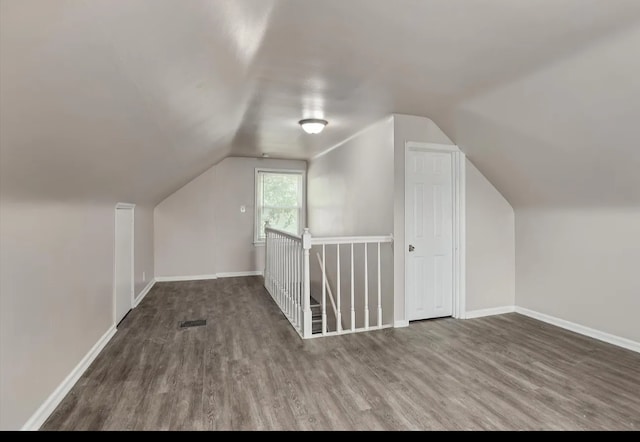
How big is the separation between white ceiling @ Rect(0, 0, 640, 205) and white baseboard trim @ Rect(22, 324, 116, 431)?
1.26 m

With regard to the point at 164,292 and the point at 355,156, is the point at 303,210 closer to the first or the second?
the point at 355,156

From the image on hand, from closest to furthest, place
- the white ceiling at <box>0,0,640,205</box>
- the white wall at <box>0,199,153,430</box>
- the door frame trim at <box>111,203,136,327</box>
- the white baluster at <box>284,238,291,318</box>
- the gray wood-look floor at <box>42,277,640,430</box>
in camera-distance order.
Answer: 1. the white ceiling at <box>0,0,640,205</box>
2. the white wall at <box>0,199,153,430</box>
3. the gray wood-look floor at <box>42,277,640,430</box>
4. the door frame trim at <box>111,203,136,327</box>
5. the white baluster at <box>284,238,291,318</box>

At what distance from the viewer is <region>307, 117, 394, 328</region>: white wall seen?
3.66m

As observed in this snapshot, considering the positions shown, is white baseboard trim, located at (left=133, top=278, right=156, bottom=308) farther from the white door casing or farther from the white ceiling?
the white ceiling

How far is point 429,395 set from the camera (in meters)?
2.21

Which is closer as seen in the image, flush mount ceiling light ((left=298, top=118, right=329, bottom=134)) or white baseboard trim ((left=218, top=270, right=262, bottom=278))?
flush mount ceiling light ((left=298, top=118, right=329, bottom=134))

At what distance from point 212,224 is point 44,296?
4.37 metres

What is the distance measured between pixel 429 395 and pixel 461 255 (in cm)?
201

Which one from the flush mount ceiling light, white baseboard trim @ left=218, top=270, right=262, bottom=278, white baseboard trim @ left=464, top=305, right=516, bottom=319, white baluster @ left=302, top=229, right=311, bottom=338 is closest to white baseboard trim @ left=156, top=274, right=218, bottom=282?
white baseboard trim @ left=218, top=270, right=262, bottom=278

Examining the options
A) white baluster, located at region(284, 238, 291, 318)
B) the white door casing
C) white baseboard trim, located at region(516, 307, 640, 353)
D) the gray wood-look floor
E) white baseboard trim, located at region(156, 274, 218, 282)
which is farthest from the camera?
white baseboard trim, located at region(156, 274, 218, 282)

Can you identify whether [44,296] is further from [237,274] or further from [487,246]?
[237,274]

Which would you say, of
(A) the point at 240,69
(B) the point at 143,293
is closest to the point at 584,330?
Result: (A) the point at 240,69

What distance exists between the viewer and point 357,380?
2.41m

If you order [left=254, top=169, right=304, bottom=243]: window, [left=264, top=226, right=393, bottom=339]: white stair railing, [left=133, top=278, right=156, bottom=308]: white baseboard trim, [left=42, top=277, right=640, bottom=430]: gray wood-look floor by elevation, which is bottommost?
[left=42, top=277, right=640, bottom=430]: gray wood-look floor
